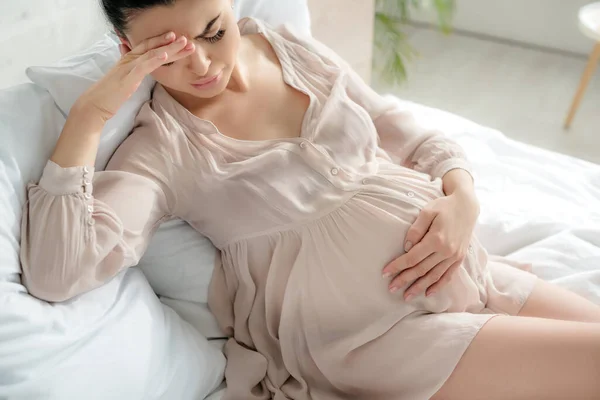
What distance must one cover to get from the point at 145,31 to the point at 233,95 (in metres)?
0.25

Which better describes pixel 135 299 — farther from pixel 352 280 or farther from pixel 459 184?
pixel 459 184

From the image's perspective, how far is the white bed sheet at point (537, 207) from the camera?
52.6 inches

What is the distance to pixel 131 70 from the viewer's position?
98 cm

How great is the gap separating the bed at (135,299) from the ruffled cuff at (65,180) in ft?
0.18

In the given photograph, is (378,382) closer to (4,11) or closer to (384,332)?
(384,332)

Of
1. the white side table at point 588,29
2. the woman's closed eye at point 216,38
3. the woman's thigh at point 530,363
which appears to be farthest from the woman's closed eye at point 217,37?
the white side table at point 588,29

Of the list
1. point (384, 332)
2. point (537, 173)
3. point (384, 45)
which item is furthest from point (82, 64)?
point (384, 45)

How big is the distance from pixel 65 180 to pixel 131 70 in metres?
0.21

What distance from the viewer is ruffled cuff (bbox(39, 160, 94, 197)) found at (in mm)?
941

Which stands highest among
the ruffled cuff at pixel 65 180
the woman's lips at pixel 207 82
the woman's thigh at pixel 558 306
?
the woman's lips at pixel 207 82

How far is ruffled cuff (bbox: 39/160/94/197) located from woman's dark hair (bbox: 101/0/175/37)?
0.25 m

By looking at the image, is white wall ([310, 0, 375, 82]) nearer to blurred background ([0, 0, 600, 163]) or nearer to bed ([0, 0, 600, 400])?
blurred background ([0, 0, 600, 163])

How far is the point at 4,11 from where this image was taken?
1200 millimetres

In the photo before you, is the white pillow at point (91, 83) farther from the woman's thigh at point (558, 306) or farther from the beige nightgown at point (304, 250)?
the woman's thigh at point (558, 306)
